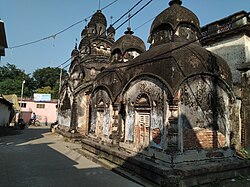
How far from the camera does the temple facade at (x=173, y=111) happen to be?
648 cm

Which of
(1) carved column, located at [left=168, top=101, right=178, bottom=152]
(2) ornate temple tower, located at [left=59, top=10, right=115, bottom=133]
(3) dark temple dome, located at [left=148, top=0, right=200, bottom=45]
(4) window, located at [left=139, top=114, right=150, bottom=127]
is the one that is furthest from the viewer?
(2) ornate temple tower, located at [left=59, top=10, right=115, bottom=133]

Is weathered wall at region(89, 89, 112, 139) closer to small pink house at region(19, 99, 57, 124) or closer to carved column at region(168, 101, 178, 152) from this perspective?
carved column at region(168, 101, 178, 152)

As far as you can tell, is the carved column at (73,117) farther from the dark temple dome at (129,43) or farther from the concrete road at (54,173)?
the concrete road at (54,173)

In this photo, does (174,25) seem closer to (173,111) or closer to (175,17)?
(175,17)

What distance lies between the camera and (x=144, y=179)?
6.51m

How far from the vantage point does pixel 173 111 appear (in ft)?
21.5

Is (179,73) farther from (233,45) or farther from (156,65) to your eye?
(233,45)

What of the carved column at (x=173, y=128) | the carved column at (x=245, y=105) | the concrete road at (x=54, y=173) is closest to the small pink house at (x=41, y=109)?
the concrete road at (x=54, y=173)

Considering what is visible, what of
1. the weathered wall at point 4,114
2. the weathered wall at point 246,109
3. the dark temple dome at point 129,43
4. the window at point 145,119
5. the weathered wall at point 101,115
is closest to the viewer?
the window at point 145,119

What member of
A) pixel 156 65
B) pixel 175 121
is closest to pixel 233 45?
pixel 156 65

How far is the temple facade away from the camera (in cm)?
648

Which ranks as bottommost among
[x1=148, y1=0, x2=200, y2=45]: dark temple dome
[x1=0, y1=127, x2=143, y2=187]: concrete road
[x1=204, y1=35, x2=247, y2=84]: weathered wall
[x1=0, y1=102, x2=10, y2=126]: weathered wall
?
[x1=0, y1=127, x2=143, y2=187]: concrete road

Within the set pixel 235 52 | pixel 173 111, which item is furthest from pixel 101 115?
pixel 235 52

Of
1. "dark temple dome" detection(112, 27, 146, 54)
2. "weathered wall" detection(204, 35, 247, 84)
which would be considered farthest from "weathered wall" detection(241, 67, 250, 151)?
"dark temple dome" detection(112, 27, 146, 54)
